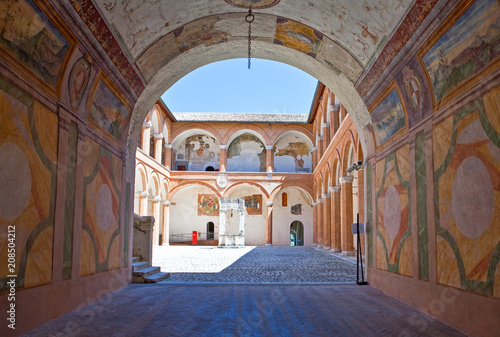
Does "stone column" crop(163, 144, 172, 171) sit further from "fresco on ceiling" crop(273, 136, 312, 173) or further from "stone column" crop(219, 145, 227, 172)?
"fresco on ceiling" crop(273, 136, 312, 173)

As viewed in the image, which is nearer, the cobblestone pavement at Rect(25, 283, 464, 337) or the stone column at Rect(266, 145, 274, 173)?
the cobblestone pavement at Rect(25, 283, 464, 337)

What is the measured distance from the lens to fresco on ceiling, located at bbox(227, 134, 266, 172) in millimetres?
34688

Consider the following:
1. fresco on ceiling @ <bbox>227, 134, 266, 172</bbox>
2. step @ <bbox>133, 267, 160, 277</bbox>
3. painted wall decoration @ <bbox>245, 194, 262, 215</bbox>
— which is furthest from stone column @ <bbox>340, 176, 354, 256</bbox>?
fresco on ceiling @ <bbox>227, 134, 266, 172</bbox>

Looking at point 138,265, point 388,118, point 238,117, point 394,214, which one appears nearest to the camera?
point 394,214

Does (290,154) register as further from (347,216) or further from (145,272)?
(145,272)

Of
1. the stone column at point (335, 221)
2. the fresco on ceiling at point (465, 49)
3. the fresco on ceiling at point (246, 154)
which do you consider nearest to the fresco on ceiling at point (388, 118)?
the fresco on ceiling at point (465, 49)

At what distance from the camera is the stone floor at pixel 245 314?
500 cm

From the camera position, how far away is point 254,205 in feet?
113

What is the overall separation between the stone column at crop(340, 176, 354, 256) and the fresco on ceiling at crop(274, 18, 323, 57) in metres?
10.8

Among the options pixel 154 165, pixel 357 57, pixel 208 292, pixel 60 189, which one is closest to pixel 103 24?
pixel 60 189

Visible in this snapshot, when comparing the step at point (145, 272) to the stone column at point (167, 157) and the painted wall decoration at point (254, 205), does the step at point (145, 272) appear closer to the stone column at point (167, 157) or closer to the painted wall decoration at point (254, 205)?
the stone column at point (167, 157)

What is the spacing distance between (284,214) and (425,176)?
93.2ft

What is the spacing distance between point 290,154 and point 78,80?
2929cm

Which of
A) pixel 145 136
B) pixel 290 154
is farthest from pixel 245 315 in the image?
pixel 290 154
